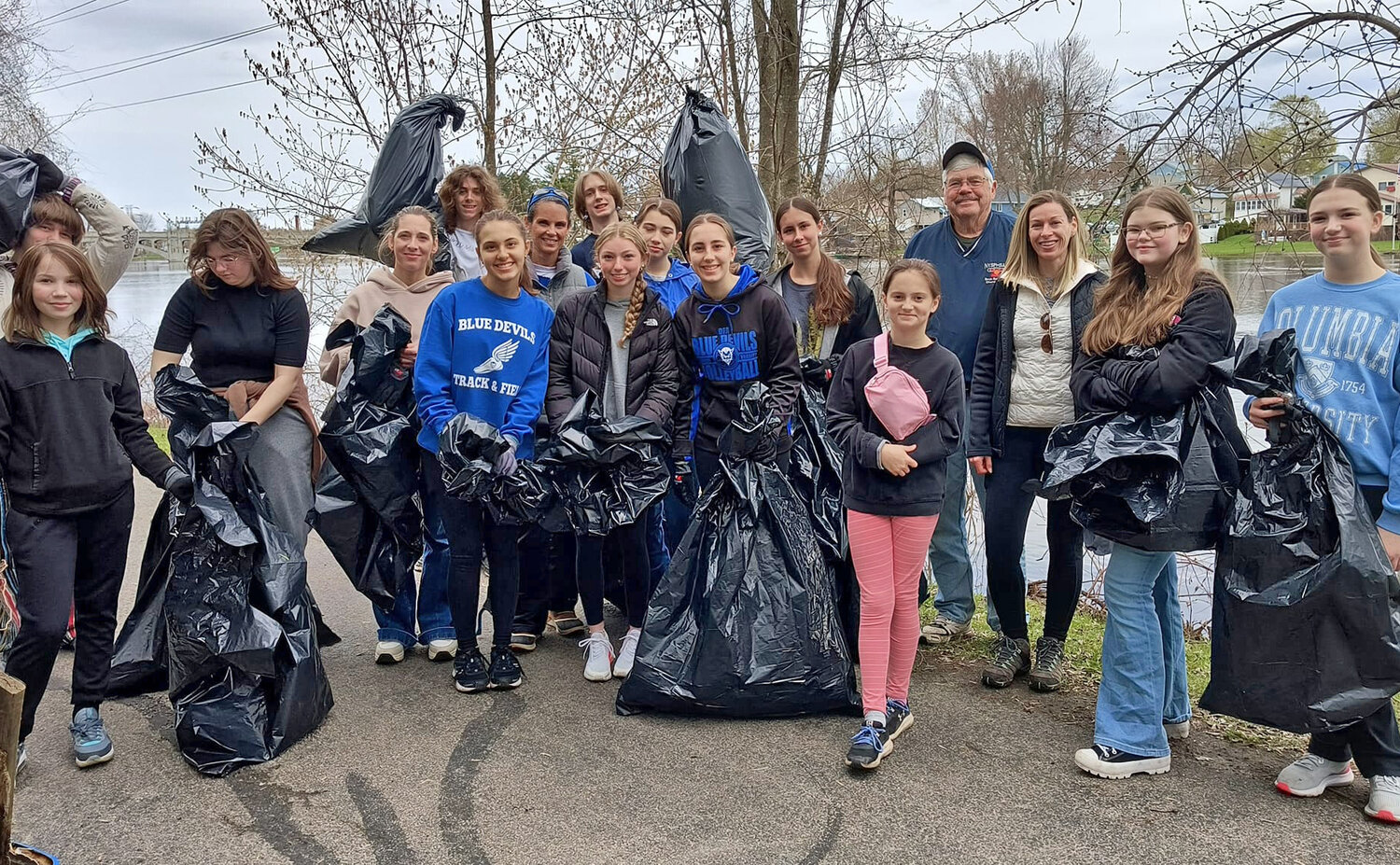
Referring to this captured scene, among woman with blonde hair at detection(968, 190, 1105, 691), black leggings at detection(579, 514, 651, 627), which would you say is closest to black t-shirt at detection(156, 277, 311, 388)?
A: black leggings at detection(579, 514, 651, 627)

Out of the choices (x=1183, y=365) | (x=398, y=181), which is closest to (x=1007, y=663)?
(x=1183, y=365)

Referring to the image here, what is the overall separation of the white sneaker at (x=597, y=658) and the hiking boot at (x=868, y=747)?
3.57 feet

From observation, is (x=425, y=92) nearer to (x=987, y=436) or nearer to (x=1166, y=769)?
(x=987, y=436)

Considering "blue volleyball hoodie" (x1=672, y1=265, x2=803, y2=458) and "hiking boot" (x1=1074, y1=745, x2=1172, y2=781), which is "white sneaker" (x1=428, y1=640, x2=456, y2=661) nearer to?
"blue volleyball hoodie" (x1=672, y1=265, x2=803, y2=458)

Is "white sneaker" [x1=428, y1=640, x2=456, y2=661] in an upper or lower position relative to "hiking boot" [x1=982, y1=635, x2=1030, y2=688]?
upper

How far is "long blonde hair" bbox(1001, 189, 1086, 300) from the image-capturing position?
345cm

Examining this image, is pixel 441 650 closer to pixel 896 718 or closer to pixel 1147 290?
pixel 896 718

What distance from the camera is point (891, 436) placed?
3.13 metres

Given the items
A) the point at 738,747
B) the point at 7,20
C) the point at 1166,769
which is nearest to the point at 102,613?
the point at 738,747

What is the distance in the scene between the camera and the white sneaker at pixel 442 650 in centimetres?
401

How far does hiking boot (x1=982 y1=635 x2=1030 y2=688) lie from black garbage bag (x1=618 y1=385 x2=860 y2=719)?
0.60m

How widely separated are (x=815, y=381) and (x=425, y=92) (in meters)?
4.51

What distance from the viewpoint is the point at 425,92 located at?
7.02 metres

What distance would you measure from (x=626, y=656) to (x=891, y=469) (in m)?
1.40
